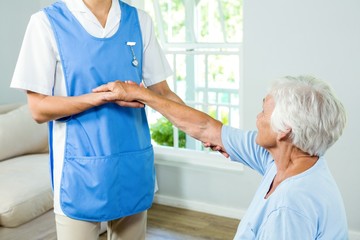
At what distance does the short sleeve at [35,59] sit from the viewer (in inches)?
65.6

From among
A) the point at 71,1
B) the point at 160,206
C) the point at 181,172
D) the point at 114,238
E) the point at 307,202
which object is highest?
the point at 71,1

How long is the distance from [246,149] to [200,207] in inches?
82.4

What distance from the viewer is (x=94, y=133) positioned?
1714 mm

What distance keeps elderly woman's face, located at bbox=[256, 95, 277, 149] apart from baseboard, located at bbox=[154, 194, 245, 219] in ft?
6.92

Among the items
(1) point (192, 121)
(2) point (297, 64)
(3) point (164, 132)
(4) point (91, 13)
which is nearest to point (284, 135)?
(1) point (192, 121)

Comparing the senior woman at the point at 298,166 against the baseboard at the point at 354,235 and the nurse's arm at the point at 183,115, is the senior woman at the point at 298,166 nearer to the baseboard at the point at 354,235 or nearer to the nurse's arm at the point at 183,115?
the nurse's arm at the point at 183,115

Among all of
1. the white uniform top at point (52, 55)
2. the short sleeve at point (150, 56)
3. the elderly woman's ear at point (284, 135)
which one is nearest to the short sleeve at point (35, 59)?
the white uniform top at point (52, 55)

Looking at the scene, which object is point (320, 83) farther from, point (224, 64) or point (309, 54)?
point (224, 64)

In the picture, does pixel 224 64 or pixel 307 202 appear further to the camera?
pixel 224 64

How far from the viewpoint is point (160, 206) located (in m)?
3.97

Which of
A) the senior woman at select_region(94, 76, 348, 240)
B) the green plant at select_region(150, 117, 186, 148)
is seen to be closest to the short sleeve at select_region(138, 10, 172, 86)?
the senior woman at select_region(94, 76, 348, 240)

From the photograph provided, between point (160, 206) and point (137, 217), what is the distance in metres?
2.12

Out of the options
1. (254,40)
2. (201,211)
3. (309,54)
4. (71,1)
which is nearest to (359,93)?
(309,54)

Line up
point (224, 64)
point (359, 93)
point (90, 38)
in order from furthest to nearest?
point (224, 64) → point (359, 93) → point (90, 38)
